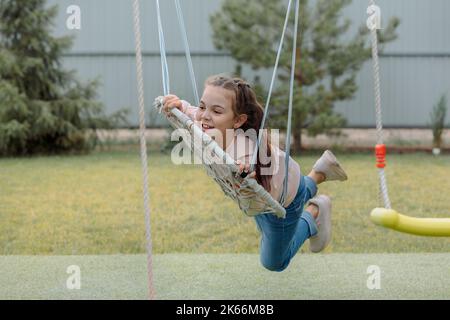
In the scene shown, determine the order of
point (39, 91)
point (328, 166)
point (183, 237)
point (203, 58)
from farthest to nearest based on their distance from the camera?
point (203, 58)
point (39, 91)
point (183, 237)
point (328, 166)

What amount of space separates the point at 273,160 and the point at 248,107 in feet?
0.60

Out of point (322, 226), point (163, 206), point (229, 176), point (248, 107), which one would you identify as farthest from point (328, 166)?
point (163, 206)

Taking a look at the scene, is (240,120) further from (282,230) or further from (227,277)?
(227,277)

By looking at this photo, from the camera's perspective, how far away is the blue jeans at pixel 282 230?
254 centimetres

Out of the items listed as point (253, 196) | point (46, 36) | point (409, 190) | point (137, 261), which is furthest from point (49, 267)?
point (46, 36)

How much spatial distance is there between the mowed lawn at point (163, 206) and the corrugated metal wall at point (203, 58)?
1.11m

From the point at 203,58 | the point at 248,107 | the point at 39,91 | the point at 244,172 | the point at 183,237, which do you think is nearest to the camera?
the point at 244,172

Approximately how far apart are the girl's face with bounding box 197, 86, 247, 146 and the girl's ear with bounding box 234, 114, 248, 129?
24mm

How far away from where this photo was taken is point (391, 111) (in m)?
8.59

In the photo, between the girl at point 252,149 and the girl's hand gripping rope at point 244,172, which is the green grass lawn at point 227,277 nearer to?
the girl at point 252,149

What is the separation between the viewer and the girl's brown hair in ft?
7.72

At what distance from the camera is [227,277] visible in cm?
327

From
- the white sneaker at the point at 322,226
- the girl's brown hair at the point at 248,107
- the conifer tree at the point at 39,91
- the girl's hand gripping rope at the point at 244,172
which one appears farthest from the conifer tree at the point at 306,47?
the girl's hand gripping rope at the point at 244,172
